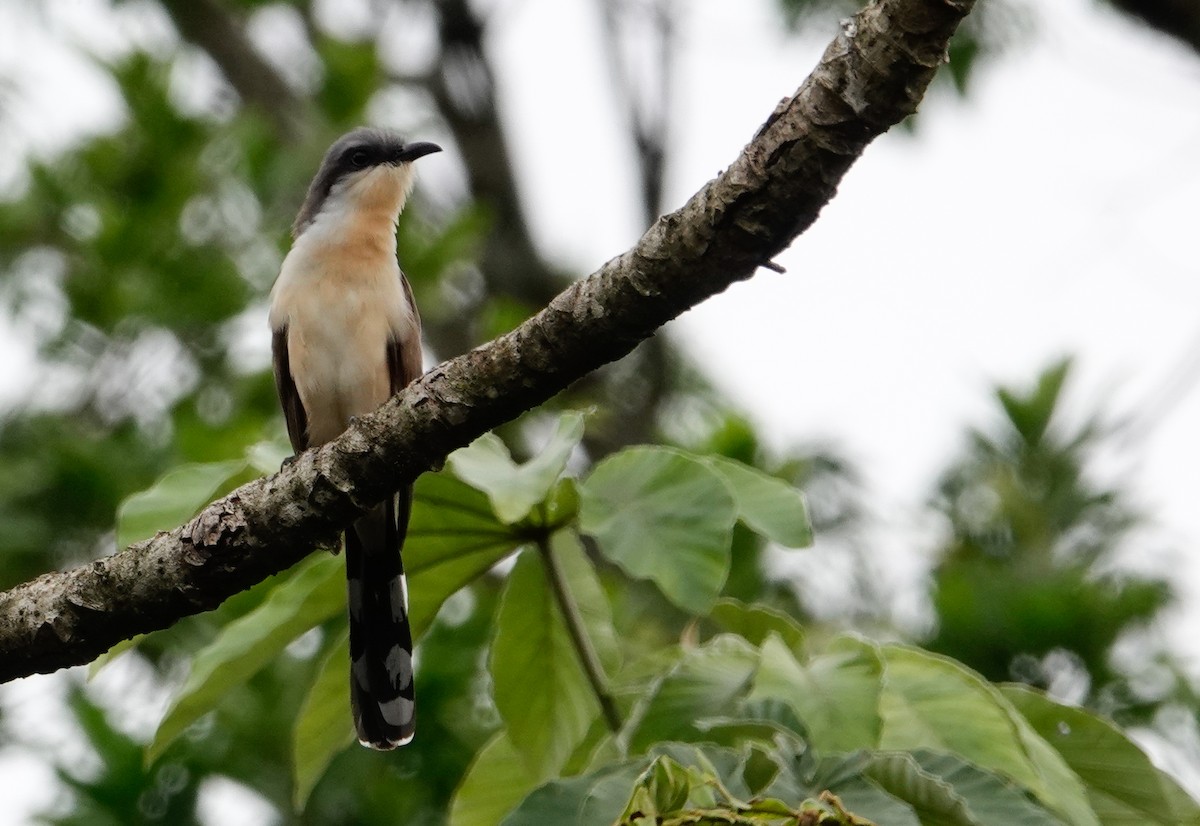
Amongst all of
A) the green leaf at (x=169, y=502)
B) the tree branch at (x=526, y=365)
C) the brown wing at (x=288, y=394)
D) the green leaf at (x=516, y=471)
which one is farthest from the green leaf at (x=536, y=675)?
the brown wing at (x=288, y=394)

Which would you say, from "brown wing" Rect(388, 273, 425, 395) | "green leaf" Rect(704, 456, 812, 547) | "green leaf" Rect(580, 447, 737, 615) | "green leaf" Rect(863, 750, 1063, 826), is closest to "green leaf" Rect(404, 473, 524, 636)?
"green leaf" Rect(580, 447, 737, 615)

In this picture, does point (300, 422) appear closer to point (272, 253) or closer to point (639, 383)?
point (272, 253)

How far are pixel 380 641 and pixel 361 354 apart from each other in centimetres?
104

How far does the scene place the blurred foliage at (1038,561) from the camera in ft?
16.4

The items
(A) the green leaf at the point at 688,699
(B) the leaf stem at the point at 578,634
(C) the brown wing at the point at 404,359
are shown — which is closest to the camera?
(A) the green leaf at the point at 688,699

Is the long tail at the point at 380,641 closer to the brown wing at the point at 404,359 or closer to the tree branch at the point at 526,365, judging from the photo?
the brown wing at the point at 404,359

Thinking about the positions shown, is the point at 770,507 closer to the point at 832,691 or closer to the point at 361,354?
the point at 832,691

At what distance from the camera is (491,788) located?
374 centimetres

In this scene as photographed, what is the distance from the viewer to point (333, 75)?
28.6 ft

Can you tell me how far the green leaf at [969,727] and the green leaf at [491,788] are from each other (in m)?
0.96

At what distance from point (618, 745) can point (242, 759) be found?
2486mm

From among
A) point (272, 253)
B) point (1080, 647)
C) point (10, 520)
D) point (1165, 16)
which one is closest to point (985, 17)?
point (1165, 16)

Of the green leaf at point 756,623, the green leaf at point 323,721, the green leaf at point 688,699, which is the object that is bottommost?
the green leaf at point 688,699

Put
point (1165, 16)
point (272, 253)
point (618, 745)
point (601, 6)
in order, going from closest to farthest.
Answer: point (618, 745), point (1165, 16), point (272, 253), point (601, 6)
